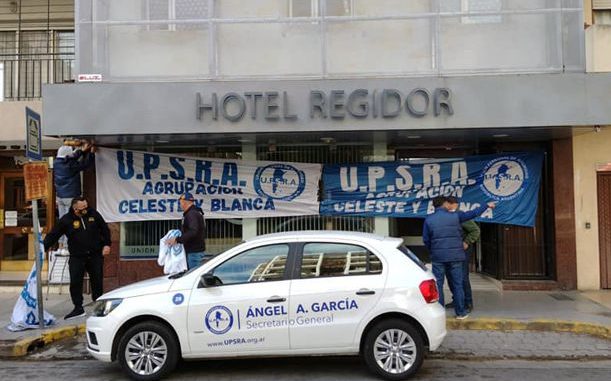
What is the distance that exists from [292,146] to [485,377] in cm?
589

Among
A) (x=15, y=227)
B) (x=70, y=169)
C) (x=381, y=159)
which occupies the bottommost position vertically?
(x=15, y=227)

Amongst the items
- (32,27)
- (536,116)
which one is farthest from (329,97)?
(32,27)

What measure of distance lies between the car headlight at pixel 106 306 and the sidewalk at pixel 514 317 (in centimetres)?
197

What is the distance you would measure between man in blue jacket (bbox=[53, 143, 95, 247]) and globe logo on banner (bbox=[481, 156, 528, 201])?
23.3ft

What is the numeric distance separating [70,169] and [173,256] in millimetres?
3041

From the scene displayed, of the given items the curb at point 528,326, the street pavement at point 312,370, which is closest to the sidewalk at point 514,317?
the curb at point 528,326

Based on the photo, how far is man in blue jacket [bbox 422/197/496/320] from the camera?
832 centimetres

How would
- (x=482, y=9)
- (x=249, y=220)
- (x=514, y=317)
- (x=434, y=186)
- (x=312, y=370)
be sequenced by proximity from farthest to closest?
(x=249, y=220)
(x=434, y=186)
(x=482, y=9)
(x=514, y=317)
(x=312, y=370)

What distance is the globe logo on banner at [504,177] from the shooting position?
10289 millimetres

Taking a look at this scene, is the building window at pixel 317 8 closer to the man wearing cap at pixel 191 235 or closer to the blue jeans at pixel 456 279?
the man wearing cap at pixel 191 235

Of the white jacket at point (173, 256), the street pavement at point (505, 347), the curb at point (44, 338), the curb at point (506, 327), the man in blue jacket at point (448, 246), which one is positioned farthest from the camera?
the white jacket at point (173, 256)

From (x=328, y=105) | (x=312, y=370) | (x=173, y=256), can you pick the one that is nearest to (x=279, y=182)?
(x=328, y=105)

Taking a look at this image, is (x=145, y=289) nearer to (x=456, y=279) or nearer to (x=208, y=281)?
(x=208, y=281)

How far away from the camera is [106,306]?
614cm
